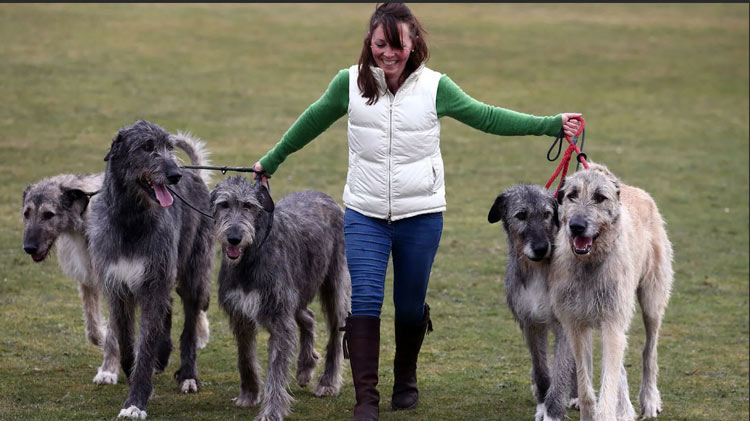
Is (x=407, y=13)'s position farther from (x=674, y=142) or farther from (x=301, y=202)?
(x=674, y=142)

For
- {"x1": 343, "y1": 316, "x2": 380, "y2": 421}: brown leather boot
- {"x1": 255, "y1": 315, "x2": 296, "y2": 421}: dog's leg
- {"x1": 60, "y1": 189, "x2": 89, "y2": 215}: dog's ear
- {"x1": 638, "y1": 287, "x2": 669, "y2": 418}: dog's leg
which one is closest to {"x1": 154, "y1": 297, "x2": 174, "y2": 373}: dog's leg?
{"x1": 60, "y1": 189, "x2": 89, "y2": 215}: dog's ear

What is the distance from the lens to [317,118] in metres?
6.79

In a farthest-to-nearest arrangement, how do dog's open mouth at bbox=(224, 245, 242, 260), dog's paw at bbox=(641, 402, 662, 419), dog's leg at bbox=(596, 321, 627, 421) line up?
dog's paw at bbox=(641, 402, 662, 419)
dog's open mouth at bbox=(224, 245, 242, 260)
dog's leg at bbox=(596, 321, 627, 421)

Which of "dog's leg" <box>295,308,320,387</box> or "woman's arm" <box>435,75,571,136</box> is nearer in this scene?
"woman's arm" <box>435,75,571,136</box>

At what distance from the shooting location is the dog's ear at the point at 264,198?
6.86 m

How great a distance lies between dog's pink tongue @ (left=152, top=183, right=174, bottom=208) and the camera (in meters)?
6.98

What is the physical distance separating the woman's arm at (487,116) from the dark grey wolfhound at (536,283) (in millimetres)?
486

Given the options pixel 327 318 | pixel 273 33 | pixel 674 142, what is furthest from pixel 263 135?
pixel 327 318

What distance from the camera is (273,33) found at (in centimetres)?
3027

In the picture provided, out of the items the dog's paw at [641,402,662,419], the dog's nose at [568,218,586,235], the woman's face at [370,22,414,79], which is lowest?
the dog's paw at [641,402,662,419]

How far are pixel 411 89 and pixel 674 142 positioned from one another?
16.7 metres

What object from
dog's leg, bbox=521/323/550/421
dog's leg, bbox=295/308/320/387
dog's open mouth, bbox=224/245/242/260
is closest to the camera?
dog's open mouth, bbox=224/245/242/260

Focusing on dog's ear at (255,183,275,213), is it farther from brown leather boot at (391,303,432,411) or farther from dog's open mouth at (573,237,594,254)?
dog's open mouth at (573,237,594,254)

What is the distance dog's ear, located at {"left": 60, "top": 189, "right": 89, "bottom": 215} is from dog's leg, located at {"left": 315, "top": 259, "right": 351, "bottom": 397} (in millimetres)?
1930
